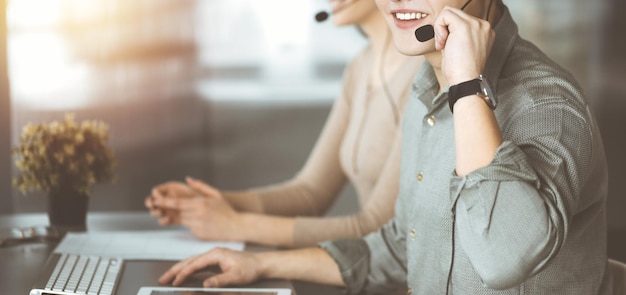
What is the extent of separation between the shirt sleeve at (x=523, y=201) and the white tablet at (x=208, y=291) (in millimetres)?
419

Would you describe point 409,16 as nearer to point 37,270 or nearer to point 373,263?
point 373,263

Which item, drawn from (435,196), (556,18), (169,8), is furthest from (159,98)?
(435,196)

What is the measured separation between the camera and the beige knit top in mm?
1973

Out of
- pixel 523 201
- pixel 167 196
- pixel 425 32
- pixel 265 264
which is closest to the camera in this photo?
pixel 523 201

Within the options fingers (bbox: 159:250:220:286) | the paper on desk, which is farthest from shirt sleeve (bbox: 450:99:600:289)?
the paper on desk

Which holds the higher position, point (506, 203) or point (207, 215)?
point (506, 203)

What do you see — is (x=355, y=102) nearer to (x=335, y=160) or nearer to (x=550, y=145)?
(x=335, y=160)

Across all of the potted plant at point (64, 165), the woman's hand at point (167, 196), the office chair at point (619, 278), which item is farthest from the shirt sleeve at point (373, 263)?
the potted plant at point (64, 165)

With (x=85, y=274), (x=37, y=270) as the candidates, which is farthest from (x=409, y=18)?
(x=37, y=270)

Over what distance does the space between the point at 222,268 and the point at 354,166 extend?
70cm

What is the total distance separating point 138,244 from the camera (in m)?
1.78

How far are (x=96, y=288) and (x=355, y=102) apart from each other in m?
1.01

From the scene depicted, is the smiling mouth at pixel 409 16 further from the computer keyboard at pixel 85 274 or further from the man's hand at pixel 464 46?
the computer keyboard at pixel 85 274

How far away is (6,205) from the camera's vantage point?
2201 mm
